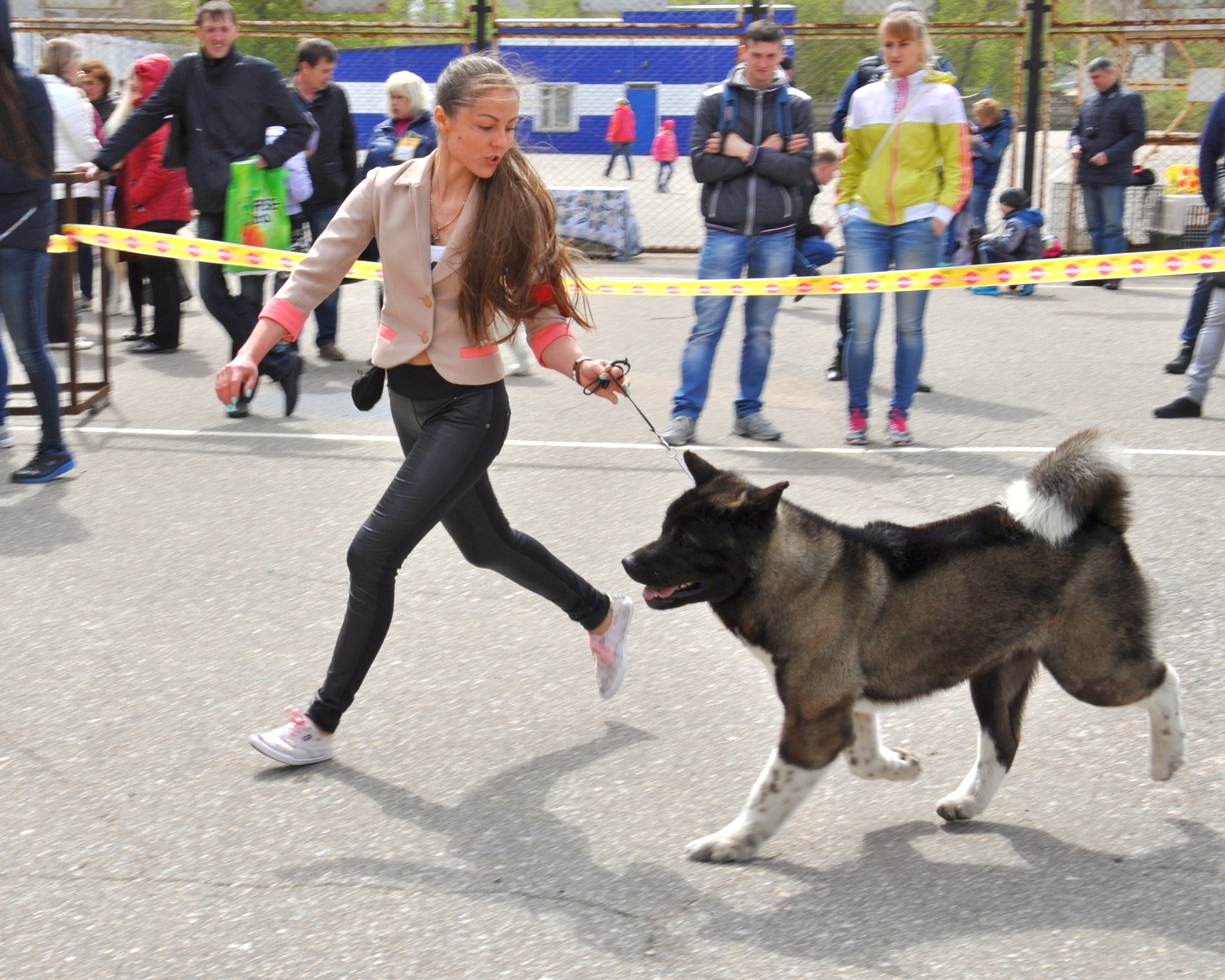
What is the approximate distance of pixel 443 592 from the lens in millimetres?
5574

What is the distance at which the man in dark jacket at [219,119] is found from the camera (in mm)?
8336

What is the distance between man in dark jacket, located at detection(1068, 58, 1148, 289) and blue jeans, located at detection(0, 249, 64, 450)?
390 inches

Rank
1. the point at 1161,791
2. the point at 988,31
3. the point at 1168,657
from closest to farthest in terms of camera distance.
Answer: the point at 1161,791 < the point at 1168,657 < the point at 988,31


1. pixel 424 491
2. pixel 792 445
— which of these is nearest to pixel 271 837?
pixel 424 491

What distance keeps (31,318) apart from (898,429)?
4.75 metres

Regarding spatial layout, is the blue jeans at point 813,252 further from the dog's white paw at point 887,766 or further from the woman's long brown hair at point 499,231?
the dog's white paw at point 887,766

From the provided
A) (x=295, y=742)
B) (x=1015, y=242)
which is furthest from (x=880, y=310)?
(x=1015, y=242)

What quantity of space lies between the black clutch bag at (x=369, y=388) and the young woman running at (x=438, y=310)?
5cm

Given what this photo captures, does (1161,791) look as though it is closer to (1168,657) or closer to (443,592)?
(1168,657)

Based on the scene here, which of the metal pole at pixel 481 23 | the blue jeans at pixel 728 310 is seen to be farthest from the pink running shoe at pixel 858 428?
the metal pole at pixel 481 23

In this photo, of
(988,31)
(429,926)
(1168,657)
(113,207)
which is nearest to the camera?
(429,926)

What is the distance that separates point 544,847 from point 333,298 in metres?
7.59

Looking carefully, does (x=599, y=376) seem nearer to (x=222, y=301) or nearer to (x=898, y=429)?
(x=898, y=429)

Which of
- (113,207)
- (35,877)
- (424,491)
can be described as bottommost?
(35,877)
